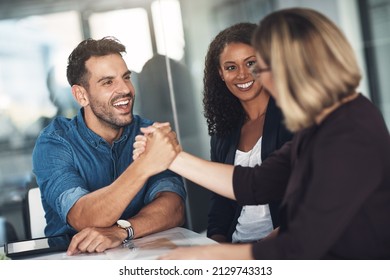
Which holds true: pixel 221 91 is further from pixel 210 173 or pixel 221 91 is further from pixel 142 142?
pixel 210 173

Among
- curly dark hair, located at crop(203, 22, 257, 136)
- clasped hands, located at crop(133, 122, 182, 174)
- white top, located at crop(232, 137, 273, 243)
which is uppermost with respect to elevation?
curly dark hair, located at crop(203, 22, 257, 136)

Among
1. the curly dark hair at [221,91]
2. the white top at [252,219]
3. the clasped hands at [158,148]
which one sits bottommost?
the white top at [252,219]

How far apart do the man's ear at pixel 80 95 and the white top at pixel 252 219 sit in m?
0.74

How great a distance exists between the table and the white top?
357 millimetres

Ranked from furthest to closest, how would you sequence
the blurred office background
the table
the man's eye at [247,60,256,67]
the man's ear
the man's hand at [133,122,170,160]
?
the blurred office background, the man's ear, the man's eye at [247,60,256,67], the man's hand at [133,122,170,160], the table

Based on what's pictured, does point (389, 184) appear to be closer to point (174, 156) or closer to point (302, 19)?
point (302, 19)

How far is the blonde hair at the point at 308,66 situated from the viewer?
1.38 m

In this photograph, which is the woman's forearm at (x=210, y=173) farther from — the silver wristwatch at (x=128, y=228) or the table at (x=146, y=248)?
the silver wristwatch at (x=128, y=228)

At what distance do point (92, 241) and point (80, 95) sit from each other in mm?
864

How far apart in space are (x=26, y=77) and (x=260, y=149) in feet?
4.31

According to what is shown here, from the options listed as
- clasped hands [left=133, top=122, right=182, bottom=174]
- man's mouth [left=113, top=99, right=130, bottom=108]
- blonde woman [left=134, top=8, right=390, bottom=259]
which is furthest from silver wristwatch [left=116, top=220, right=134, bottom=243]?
man's mouth [left=113, top=99, right=130, bottom=108]

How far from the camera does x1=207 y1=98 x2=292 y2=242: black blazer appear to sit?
219 centimetres

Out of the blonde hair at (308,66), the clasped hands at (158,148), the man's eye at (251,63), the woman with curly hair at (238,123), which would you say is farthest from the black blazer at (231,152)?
the blonde hair at (308,66)

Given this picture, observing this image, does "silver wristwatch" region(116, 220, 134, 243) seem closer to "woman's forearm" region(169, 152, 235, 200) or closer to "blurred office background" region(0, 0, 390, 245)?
"woman's forearm" region(169, 152, 235, 200)
